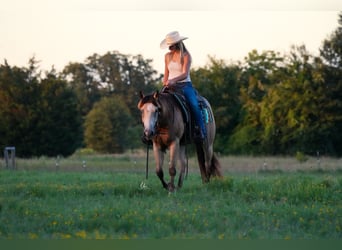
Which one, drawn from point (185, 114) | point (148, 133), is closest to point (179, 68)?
point (185, 114)

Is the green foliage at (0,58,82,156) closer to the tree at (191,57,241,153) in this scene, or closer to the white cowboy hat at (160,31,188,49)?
the tree at (191,57,241,153)

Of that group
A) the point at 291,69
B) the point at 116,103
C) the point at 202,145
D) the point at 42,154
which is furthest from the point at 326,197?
the point at 116,103

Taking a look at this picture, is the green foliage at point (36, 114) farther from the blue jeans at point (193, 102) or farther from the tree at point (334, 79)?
the blue jeans at point (193, 102)

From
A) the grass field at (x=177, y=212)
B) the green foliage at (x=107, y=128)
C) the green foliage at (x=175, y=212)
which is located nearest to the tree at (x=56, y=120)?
the green foliage at (x=107, y=128)

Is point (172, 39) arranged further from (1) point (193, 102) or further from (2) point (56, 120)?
(2) point (56, 120)

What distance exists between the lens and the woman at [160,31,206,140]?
15.1m

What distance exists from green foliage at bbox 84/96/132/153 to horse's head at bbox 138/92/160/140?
59.9m

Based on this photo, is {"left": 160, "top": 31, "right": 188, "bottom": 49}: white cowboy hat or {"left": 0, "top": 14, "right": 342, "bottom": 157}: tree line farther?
{"left": 0, "top": 14, "right": 342, "bottom": 157}: tree line

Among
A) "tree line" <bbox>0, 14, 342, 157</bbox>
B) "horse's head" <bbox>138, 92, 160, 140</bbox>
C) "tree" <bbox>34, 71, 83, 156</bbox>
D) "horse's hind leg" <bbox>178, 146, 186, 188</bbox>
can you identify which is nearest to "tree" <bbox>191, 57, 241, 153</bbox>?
"tree line" <bbox>0, 14, 342, 157</bbox>

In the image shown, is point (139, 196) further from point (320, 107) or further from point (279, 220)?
point (320, 107)

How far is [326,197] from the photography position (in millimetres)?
12711

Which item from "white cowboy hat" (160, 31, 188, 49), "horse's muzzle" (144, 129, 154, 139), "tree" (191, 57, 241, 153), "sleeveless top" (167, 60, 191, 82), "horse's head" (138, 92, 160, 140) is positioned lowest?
"horse's muzzle" (144, 129, 154, 139)

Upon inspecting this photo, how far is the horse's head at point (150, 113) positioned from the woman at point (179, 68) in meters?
1.30

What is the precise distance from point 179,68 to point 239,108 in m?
54.1
